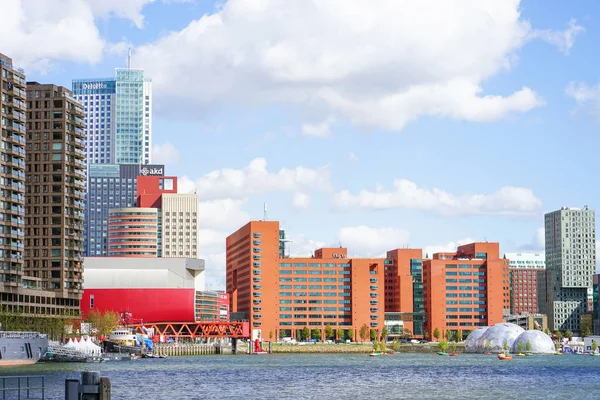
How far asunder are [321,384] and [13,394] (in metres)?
48.5

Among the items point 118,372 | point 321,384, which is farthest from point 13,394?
point 118,372

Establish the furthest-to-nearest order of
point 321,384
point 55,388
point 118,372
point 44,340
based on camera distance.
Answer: point 44,340
point 118,372
point 321,384
point 55,388

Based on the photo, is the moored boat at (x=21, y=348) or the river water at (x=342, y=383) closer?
the river water at (x=342, y=383)

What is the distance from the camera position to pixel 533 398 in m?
116

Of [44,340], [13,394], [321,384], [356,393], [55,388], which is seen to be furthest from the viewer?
[44,340]

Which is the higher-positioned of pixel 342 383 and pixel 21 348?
pixel 21 348

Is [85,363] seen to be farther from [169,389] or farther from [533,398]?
[533,398]

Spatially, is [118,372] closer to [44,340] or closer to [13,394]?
[44,340]

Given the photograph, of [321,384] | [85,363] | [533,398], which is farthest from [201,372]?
[533,398]

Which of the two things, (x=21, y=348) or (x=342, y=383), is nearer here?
(x=342, y=383)

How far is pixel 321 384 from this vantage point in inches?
5448

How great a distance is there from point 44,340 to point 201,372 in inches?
1221

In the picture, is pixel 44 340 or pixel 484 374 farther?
pixel 44 340

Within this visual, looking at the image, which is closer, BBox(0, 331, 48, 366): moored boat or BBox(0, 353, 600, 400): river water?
BBox(0, 353, 600, 400): river water
